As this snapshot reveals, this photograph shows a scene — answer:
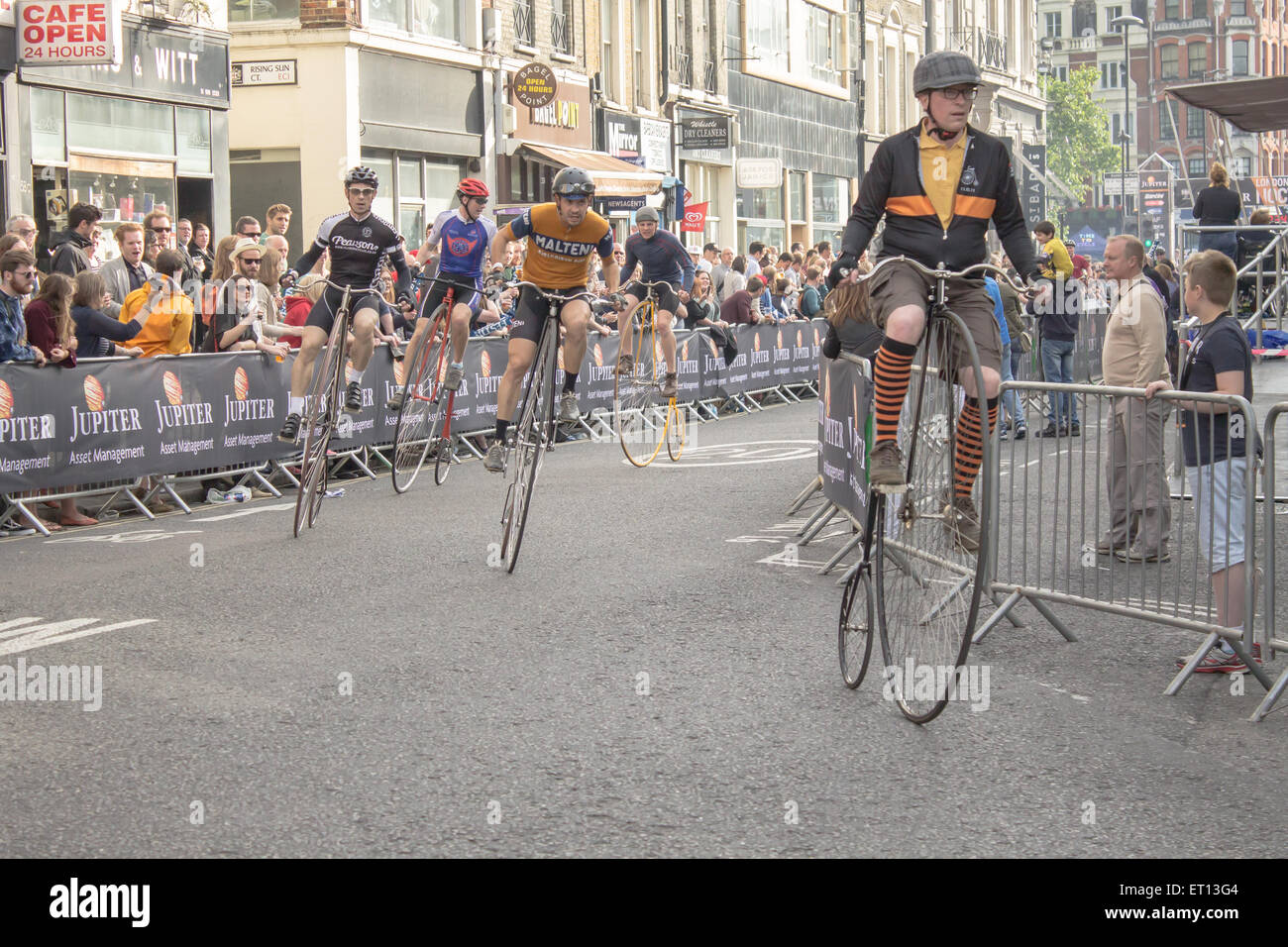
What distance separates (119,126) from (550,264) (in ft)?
45.4

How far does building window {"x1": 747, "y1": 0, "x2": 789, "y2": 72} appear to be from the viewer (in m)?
47.4

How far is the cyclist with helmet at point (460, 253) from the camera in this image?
14.0m

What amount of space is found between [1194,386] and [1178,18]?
410 feet

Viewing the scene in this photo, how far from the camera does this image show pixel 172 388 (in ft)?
45.4

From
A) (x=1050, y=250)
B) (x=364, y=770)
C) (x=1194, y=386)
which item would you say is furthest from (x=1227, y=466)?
(x=1050, y=250)

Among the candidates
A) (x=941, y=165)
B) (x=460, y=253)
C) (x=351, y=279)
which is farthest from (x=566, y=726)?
(x=460, y=253)

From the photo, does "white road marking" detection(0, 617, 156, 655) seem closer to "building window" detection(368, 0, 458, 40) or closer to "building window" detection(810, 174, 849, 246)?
"building window" detection(368, 0, 458, 40)

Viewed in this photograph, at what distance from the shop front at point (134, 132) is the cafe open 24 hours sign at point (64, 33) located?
0.36m

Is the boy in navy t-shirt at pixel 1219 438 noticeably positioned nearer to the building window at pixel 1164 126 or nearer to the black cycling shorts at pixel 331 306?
the black cycling shorts at pixel 331 306

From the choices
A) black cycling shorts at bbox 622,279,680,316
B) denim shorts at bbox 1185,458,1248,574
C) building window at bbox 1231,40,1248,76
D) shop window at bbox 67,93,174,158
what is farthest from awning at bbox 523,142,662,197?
building window at bbox 1231,40,1248,76

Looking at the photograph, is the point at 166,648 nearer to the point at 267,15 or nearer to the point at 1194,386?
the point at 1194,386

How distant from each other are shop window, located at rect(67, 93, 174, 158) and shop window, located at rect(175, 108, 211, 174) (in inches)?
8.9

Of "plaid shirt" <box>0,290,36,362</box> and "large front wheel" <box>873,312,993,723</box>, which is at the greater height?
"plaid shirt" <box>0,290,36,362</box>

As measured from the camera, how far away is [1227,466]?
25.3 ft
